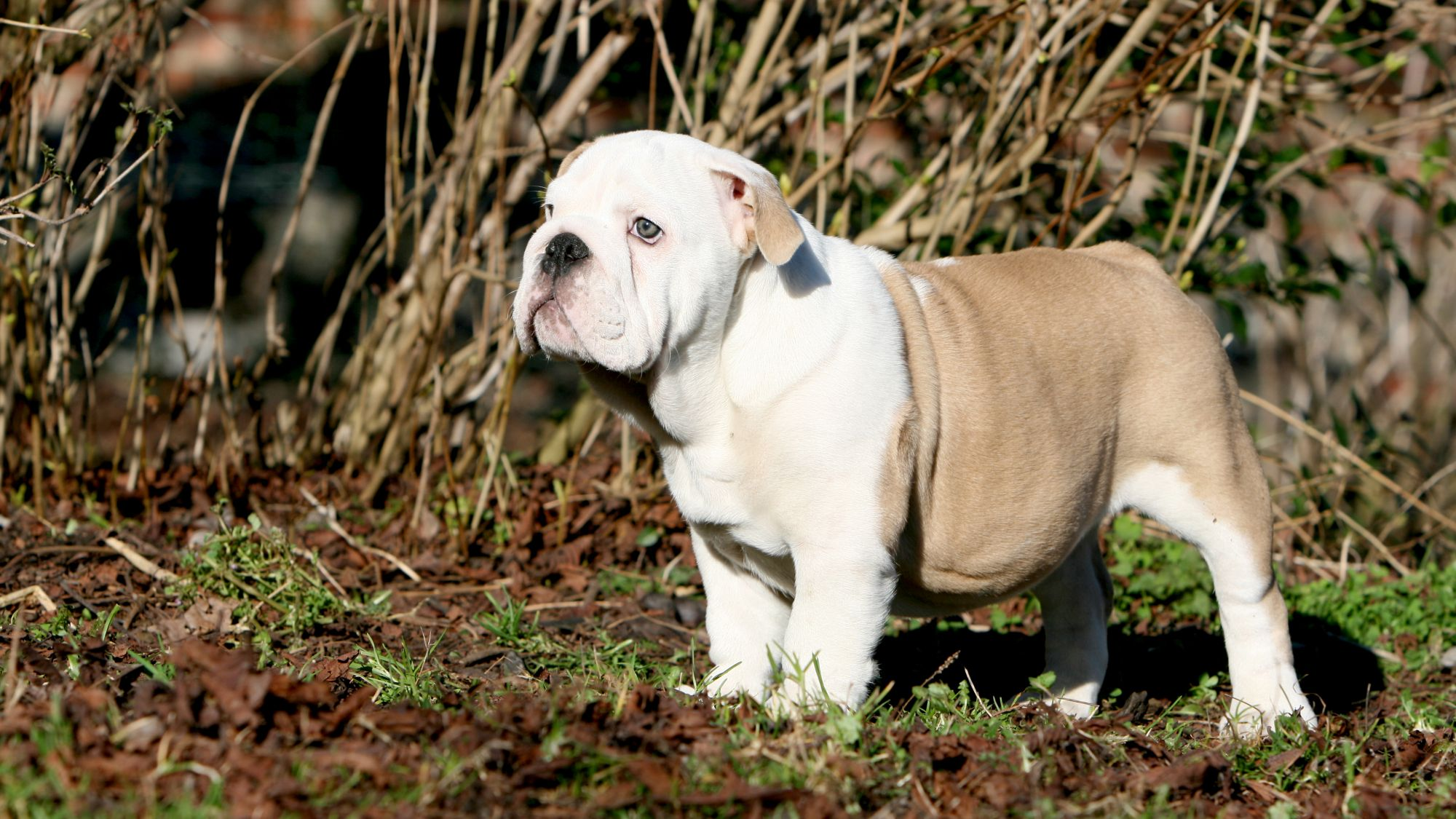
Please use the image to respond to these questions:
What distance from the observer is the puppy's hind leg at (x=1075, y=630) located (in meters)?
4.34

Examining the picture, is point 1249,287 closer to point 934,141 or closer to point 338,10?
point 934,141

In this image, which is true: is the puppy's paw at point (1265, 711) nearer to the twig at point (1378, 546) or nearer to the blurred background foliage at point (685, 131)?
the blurred background foliage at point (685, 131)

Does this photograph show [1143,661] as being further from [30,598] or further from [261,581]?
[30,598]

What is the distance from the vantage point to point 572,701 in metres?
3.17

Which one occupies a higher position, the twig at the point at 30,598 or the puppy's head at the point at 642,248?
the puppy's head at the point at 642,248

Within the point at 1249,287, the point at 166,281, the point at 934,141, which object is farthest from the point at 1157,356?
the point at 166,281

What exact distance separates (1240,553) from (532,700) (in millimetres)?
2121

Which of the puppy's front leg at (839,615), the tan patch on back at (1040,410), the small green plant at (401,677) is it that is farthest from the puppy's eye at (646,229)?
the small green plant at (401,677)

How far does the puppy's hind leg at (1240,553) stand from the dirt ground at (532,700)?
0.43 feet

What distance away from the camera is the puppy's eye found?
3301mm

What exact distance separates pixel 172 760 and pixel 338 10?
684 centimetres

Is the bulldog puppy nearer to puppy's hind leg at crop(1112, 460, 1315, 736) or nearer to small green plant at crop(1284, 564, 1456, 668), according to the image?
puppy's hind leg at crop(1112, 460, 1315, 736)

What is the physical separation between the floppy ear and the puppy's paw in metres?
1.87

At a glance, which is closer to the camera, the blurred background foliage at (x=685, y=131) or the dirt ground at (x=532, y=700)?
the dirt ground at (x=532, y=700)
